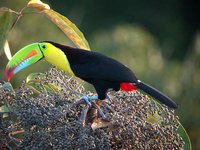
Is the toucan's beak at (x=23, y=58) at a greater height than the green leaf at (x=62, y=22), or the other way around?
the green leaf at (x=62, y=22)

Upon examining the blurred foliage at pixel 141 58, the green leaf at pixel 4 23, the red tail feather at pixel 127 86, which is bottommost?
the blurred foliage at pixel 141 58

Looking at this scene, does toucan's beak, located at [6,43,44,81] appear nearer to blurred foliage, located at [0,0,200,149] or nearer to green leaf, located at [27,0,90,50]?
green leaf, located at [27,0,90,50]

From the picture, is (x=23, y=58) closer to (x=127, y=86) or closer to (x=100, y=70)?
(x=100, y=70)

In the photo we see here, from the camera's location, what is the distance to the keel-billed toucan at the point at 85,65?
381 cm

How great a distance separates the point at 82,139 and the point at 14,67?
2.51ft

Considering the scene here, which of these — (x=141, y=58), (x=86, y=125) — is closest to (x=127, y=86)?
(x=86, y=125)

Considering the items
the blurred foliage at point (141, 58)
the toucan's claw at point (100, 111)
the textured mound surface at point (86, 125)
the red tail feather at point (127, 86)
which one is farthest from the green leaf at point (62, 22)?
the blurred foliage at point (141, 58)

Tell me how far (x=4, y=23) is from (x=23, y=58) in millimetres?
227

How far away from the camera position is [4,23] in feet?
12.0

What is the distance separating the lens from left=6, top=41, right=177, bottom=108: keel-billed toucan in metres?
3.81

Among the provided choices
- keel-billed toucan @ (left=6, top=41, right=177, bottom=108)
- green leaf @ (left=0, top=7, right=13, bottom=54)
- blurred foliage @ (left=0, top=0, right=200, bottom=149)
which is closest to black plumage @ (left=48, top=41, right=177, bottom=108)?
keel-billed toucan @ (left=6, top=41, right=177, bottom=108)

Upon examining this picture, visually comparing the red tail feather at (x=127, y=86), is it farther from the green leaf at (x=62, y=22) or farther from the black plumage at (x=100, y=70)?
the green leaf at (x=62, y=22)

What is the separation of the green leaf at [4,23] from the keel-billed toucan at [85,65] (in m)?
0.18

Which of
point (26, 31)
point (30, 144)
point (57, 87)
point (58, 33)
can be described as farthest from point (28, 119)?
point (58, 33)
